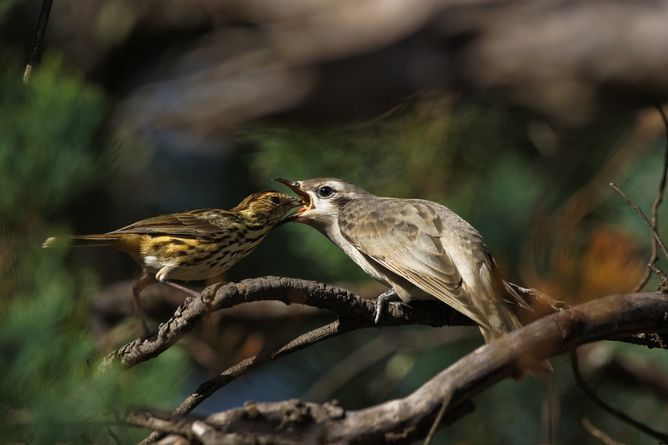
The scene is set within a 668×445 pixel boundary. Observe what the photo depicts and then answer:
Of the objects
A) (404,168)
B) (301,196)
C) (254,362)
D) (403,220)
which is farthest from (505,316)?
(404,168)

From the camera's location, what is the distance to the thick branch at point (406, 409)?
190 centimetres

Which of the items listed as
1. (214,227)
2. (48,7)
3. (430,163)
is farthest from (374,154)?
(48,7)

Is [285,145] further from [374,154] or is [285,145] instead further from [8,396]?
[8,396]

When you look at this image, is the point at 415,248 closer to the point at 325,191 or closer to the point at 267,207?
the point at 267,207

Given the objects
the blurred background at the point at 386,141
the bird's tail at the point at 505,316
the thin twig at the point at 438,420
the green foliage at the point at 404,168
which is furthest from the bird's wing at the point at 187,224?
the thin twig at the point at 438,420

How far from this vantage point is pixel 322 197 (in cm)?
403

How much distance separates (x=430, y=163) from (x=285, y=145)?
72 centimetres

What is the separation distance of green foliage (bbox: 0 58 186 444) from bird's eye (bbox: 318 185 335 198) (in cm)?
157

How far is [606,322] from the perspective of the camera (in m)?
2.12

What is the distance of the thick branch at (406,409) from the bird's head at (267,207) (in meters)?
1.80

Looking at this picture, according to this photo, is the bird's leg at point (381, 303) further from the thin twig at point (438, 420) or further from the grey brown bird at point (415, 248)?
the thin twig at point (438, 420)

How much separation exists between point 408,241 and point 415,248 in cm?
6

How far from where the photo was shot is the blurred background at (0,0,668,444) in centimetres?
470

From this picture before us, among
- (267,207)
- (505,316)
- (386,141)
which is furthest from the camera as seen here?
(386,141)
